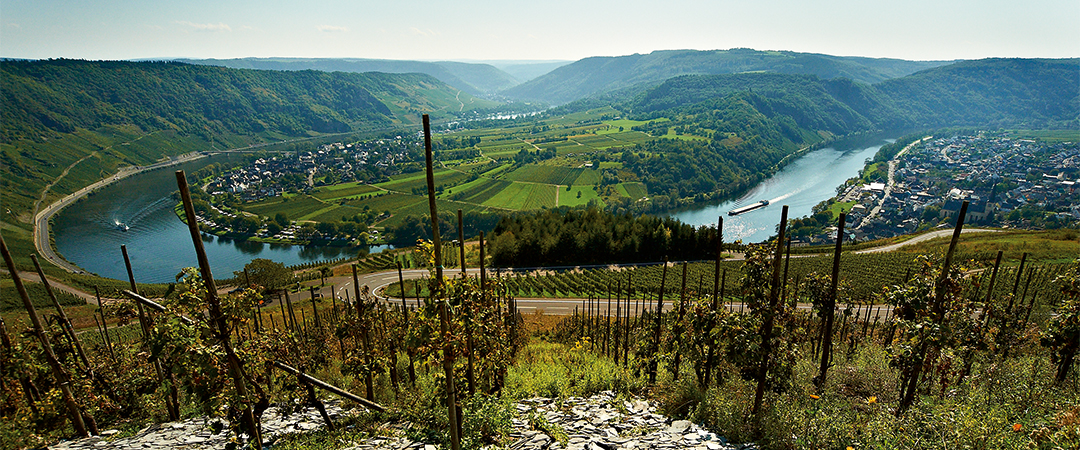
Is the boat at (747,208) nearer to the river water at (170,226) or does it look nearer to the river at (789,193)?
the river at (789,193)

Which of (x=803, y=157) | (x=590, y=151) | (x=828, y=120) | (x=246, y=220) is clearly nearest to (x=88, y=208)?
(x=246, y=220)

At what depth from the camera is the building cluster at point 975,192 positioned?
76062mm

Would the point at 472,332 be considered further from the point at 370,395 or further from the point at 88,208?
the point at 88,208

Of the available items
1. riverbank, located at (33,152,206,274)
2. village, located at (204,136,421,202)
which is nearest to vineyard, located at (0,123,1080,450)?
riverbank, located at (33,152,206,274)

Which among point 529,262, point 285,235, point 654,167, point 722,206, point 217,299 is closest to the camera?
point 217,299

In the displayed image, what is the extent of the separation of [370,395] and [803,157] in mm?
166110

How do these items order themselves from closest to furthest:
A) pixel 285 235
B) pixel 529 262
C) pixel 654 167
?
1. pixel 529 262
2. pixel 285 235
3. pixel 654 167

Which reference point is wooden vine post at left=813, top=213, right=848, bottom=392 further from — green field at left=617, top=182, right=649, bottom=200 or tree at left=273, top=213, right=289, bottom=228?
tree at left=273, top=213, right=289, bottom=228

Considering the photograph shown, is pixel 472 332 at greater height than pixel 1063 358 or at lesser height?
greater

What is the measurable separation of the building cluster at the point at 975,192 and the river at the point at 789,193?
8287 mm

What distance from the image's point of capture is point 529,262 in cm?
4803

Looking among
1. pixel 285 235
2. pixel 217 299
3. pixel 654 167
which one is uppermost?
pixel 217 299

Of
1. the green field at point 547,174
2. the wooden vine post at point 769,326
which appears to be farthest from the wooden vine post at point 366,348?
the green field at point 547,174

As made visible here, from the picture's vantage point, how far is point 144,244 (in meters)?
83.8
